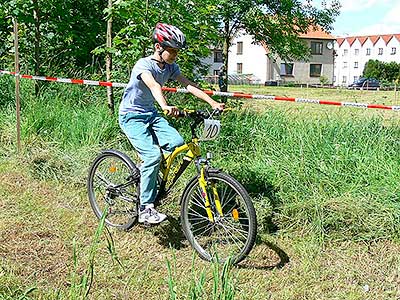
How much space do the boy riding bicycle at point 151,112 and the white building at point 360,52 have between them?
99.5 m

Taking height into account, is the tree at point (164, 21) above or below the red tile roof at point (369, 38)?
below

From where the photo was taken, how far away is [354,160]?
611 cm

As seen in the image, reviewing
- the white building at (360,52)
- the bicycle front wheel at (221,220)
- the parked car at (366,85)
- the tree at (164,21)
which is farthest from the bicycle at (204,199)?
the white building at (360,52)

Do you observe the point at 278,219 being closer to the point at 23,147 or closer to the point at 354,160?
the point at 354,160

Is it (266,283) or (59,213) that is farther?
(59,213)

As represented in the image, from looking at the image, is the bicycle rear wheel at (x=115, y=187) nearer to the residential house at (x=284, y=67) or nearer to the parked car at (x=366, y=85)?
the parked car at (x=366, y=85)

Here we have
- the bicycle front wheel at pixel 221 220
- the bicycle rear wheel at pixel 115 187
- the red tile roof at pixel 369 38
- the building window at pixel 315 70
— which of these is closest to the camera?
the bicycle front wheel at pixel 221 220

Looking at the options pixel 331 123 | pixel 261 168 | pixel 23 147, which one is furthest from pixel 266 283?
pixel 23 147

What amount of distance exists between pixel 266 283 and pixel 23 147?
473cm

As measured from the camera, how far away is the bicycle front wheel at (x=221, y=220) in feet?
15.1

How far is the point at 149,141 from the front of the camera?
5.07m

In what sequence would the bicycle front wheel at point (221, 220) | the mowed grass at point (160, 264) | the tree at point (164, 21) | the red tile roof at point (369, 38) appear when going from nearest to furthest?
the mowed grass at point (160, 264) < the bicycle front wheel at point (221, 220) < the tree at point (164, 21) < the red tile roof at point (369, 38)

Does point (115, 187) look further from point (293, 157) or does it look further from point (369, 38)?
point (369, 38)

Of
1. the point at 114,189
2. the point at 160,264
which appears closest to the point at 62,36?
the point at 114,189
